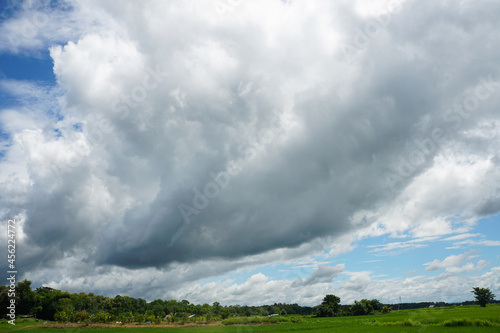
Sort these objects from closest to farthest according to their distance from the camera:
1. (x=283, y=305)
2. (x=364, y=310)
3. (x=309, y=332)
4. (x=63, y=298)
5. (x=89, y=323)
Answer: (x=309, y=332)
(x=89, y=323)
(x=63, y=298)
(x=364, y=310)
(x=283, y=305)

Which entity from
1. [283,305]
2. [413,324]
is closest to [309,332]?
[413,324]

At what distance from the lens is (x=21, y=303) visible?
8706cm

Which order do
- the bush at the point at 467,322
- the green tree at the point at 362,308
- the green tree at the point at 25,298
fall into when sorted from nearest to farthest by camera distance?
the bush at the point at 467,322 → the green tree at the point at 25,298 → the green tree at the point at 362,308

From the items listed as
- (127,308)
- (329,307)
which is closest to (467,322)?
(329,307)

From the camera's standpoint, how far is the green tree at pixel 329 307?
127m

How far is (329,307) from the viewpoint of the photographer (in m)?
128

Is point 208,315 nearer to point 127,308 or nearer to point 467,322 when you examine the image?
point 127,308

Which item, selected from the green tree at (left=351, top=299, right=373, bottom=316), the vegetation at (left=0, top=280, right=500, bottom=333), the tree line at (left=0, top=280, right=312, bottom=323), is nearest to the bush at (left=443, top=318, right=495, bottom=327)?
the vegetation at (left=0, top=280, right=500, bottom=333)

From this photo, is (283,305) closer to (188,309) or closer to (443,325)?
(188,309)

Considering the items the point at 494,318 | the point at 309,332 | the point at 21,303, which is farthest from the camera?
the point at 21,303

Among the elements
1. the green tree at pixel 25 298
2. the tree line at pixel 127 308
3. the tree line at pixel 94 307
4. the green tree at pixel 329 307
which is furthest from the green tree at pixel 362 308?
the green tree at pixel 25 298

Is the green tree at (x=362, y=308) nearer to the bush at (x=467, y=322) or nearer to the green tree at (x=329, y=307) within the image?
the green tree at (x=329, y=307)

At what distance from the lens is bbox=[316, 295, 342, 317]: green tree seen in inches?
4985

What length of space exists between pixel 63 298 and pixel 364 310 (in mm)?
105154
